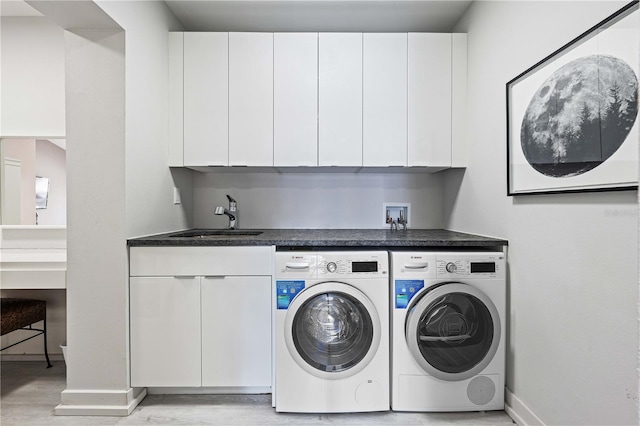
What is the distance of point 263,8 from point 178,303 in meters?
2.06

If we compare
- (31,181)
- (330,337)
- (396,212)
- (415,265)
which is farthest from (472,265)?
(31,181)

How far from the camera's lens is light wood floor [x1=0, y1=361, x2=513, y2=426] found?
1763 mm

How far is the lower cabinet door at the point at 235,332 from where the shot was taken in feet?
6.22

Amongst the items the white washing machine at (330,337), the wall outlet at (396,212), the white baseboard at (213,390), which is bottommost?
the white baseboard at (213,390)

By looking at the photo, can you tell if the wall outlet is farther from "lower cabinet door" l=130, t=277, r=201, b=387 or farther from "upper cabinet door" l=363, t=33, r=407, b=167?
"lower cabinet door" l=130, t=277, r=201, b=387

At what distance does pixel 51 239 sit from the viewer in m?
2.39

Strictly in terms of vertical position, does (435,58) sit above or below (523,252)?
above

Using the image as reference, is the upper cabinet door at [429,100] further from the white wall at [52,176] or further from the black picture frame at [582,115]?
the white wall at [52,176]

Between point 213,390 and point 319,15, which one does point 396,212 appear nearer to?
point 319,15

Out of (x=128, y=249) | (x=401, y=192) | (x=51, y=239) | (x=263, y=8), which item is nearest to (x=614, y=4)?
(x=401, y=192)

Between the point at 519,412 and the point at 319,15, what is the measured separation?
2806 mm

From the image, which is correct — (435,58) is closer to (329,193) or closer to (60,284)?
(329,193)

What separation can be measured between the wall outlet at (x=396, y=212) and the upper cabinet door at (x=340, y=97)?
2.00ft

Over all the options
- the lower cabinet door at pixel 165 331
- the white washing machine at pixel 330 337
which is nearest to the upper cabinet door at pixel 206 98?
the lower cabinet door at pixel 165 331
